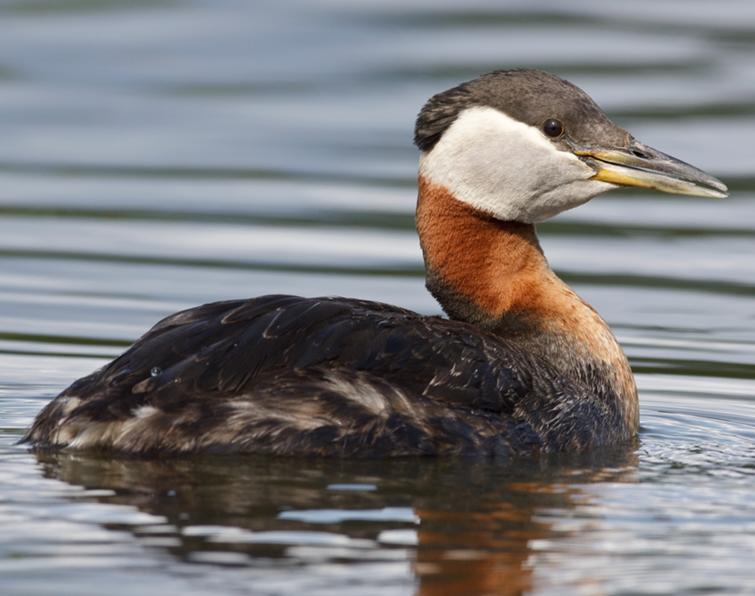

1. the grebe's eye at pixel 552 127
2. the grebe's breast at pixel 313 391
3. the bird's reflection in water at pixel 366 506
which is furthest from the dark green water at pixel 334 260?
the grebe's eye at pixel 552 127

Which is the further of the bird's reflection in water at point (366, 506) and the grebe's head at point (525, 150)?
the grebe's head at point (525, 150)

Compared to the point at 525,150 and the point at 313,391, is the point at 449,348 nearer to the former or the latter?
the point at 313,391

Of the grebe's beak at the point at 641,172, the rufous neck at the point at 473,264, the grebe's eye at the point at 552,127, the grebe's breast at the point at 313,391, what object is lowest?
the grebe's breast at the point at 313,391

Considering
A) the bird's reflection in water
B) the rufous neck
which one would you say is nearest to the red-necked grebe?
the rufous neck

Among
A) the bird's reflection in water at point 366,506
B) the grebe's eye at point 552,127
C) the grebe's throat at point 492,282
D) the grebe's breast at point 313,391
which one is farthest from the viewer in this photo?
the grebe's eye at point 552,127

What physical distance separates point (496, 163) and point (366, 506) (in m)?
2.76

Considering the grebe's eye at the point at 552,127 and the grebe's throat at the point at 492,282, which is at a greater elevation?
the grebe's eye at the point at 552,127

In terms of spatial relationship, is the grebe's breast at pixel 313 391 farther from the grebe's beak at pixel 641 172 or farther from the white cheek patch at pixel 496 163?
the grebe's beak at pixel 641 172

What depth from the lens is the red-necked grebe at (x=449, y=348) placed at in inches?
328

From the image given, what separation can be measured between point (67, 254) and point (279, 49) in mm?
6772

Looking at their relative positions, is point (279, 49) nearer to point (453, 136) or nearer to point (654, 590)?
point (453, 136)

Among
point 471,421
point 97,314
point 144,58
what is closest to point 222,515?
point 471,421

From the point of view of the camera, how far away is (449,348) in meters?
8.82

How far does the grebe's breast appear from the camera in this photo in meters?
8.29
